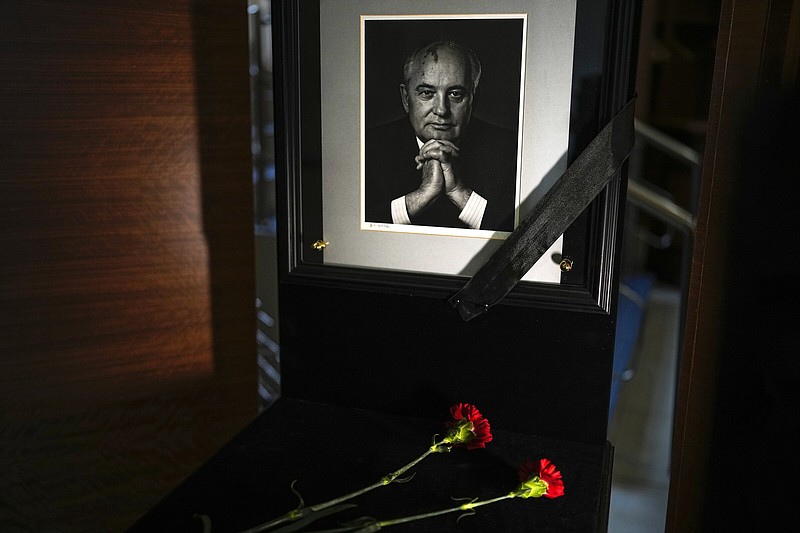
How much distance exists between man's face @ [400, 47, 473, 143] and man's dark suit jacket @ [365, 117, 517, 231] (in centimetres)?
1

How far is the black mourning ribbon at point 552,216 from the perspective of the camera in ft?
2.30

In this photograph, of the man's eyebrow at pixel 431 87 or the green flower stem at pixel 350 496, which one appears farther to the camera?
the man's eyebrow at pixel 431 87

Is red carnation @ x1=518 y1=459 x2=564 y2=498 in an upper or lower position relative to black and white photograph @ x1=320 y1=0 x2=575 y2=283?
lower

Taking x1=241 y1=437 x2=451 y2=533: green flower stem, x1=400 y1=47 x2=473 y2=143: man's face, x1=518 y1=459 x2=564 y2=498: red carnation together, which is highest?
x1=400 y1=47 x2=473 y2=143: man's face

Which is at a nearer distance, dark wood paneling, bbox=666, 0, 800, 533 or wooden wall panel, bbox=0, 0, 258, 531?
dark wood paneling, bbox=666, 0, 800, 533

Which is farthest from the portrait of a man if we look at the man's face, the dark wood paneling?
the dark wood paneling

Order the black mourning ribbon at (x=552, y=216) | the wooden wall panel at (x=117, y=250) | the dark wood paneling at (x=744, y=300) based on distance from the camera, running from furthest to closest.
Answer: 1. the wooden wall panel at (x=117, y=250)
2. the black mourning ribbon at (x=552, y=216)
3. the dark wood paneling at (x=744, y=300)

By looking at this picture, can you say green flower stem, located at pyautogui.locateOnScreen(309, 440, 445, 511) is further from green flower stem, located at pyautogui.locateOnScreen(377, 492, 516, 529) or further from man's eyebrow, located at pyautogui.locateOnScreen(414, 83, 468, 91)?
man's eyebrow, located at pyautogui.locateOnScreen(414, 83, 468, 91)

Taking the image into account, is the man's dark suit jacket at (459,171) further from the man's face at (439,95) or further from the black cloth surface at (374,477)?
the black cloth surface at (374,477)

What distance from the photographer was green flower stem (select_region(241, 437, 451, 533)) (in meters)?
0.62

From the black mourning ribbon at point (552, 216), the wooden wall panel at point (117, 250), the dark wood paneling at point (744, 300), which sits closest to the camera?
the dark wood paneling at point (744, 300)

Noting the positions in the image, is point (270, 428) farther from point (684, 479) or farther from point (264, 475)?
point (684, 479)

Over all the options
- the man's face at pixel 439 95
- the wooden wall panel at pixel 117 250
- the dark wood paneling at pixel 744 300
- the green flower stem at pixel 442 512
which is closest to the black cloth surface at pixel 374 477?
the green flower stem at pixel 442 512

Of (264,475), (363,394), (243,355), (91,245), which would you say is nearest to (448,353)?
(363,394)
